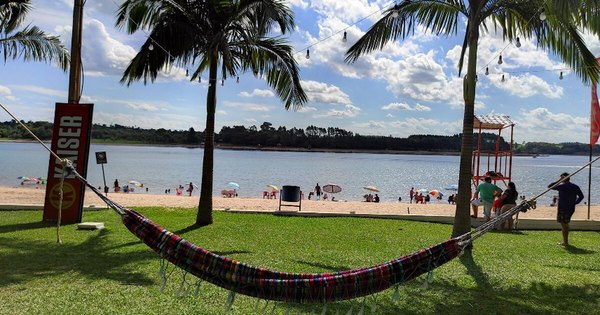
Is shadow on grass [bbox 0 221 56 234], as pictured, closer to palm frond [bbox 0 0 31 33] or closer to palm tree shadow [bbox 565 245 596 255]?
palm frond [bbox 0 0 31 33]

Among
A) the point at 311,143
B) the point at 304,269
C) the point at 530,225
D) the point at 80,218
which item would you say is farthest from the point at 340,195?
the point at 311,143

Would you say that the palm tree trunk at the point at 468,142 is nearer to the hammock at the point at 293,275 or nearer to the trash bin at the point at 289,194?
the hammock at the point at 293,275

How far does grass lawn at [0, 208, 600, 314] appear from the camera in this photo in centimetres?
393

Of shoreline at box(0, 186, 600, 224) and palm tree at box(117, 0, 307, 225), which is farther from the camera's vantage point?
shoreline at box(0, 186, 600, 224)

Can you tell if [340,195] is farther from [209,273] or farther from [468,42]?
[209,273]

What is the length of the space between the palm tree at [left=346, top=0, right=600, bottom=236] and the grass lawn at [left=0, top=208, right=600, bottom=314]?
123cm

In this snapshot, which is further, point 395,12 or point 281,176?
point 281,176

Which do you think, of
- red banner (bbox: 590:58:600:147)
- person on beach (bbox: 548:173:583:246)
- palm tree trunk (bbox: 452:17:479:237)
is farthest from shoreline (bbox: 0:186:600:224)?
palm tree trunk (bbox: 452:17:479:237)

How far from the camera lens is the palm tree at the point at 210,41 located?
8289 millimetres

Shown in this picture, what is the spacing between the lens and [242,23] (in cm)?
856

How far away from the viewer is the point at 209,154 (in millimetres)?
8766

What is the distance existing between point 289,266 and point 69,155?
5.20 meters

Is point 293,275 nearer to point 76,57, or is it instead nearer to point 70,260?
point 70,260

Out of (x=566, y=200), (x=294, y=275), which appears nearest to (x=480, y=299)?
(x=294, y=275)
